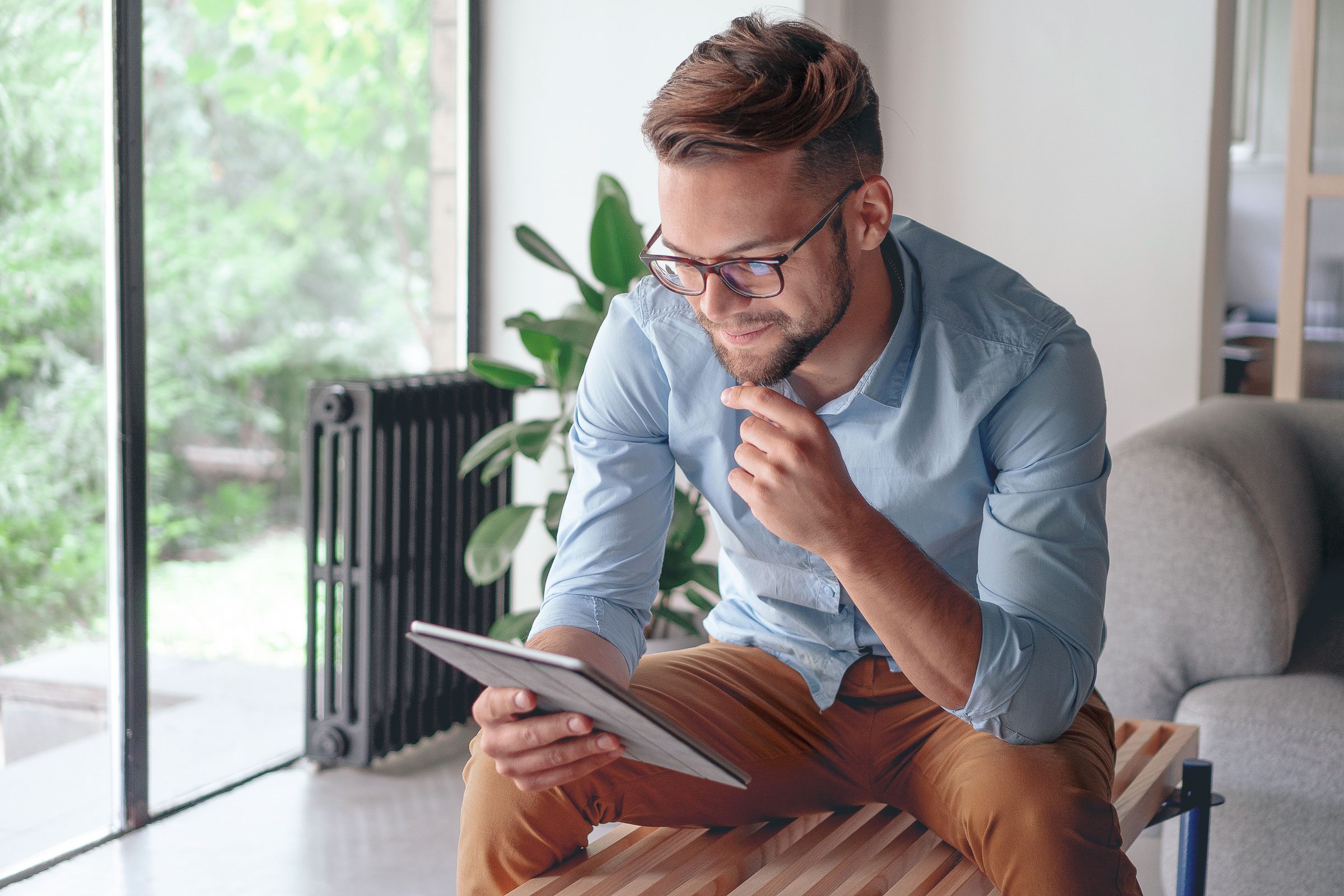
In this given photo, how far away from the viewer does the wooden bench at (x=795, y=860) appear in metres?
1.12

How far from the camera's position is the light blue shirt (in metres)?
1.16

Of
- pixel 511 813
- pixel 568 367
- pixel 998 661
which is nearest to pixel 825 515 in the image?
pixel 998 661

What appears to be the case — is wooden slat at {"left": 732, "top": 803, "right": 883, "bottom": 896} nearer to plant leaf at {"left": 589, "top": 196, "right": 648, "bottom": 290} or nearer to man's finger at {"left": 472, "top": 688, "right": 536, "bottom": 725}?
man's finger at {"left": 472, "top": 688, "right": 536, "bottom": 725}

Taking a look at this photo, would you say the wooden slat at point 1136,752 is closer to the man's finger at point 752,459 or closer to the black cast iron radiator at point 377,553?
the man's finger at point 752,459

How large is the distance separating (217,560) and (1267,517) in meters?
2.91

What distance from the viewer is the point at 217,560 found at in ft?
12.0


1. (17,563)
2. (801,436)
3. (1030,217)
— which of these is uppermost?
(1030,217)

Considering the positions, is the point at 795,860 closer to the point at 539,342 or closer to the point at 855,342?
the point at 855,342

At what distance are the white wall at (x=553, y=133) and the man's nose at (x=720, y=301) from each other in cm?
166

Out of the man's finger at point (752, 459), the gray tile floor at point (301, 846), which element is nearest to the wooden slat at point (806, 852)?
the man's finger at point (752, 459)

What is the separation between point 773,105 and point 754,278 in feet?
0.54

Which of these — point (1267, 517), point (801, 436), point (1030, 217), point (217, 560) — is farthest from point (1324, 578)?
point (217, 560)

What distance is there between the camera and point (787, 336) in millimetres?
1216

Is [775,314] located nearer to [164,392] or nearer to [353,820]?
[353,820]
